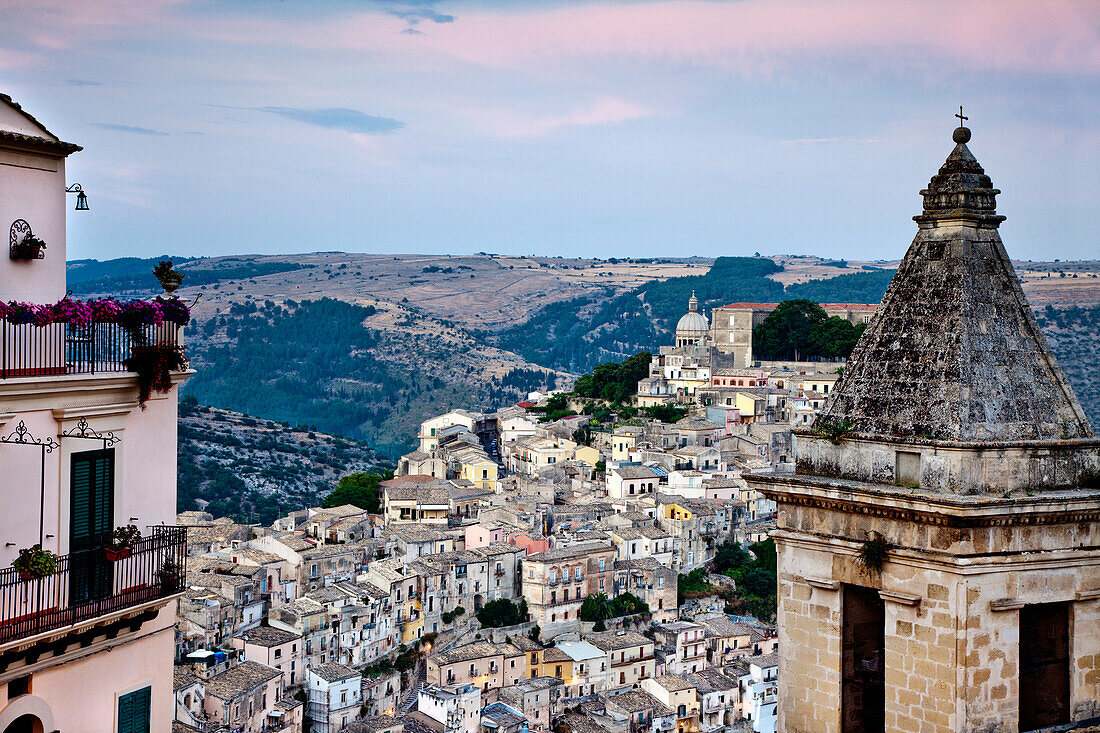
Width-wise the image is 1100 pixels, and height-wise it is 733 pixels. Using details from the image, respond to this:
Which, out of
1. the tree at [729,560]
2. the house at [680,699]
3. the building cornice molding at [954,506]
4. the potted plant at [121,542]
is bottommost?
the house at [680,699]

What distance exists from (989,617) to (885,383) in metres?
1.40

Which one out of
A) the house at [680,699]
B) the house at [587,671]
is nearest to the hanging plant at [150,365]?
the house at [680,699]

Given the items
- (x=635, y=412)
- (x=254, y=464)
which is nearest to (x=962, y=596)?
(x=635, y=412)

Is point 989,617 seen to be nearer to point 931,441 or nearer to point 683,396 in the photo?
point 931,441

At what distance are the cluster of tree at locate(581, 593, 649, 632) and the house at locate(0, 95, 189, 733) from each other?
47498 mm

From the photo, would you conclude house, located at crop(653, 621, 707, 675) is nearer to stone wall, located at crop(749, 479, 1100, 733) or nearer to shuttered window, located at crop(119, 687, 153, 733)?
shuttered window, located at crop(119, 687, 153, 733)

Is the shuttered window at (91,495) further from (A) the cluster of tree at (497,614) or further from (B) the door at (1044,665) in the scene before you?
(A) the cluster of tree at (497,614)

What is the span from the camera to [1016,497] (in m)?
6.95

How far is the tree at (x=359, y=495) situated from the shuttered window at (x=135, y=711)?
60.7 m

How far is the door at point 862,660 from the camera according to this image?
7.55 m

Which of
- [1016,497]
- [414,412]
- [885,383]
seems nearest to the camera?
[1016,497]

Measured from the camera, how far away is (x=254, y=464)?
94.8 metres

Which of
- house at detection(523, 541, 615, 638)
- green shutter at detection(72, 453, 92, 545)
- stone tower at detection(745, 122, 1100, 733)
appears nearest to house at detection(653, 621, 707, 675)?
house at detection(523, 541, 615, 638)

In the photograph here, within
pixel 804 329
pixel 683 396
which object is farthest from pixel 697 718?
pixel 804 329
